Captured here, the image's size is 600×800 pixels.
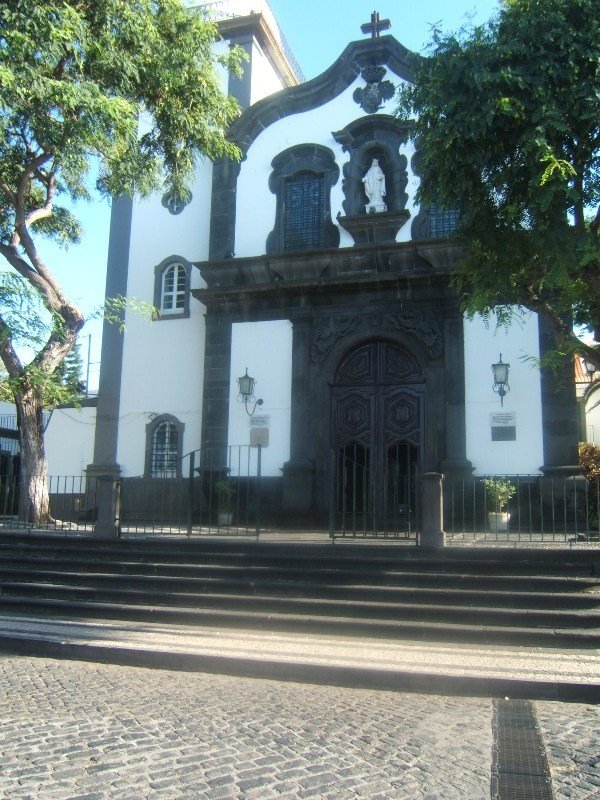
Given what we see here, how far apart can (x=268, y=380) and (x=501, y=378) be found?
458cm

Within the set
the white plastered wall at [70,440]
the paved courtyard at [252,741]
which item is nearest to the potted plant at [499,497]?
the paved courtyard at [252,741]

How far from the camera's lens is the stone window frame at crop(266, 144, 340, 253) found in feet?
53.8

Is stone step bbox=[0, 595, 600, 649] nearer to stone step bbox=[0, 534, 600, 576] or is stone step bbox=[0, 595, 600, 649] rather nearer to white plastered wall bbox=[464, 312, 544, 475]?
stone step bbox=[0, 534, 600, 576]

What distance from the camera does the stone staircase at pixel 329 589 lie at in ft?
26.9

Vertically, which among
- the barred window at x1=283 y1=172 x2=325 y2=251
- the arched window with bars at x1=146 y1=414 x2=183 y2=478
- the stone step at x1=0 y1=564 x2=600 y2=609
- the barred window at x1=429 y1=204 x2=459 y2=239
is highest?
the barred window at x1=283 y1=172 x2=325 y2=251

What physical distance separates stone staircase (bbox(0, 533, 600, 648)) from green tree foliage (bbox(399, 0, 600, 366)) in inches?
107

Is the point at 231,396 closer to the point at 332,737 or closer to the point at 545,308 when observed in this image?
the point at 545,308

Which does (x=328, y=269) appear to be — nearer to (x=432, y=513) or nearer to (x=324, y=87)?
(x=324, y=87)

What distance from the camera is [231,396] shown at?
16.0 m

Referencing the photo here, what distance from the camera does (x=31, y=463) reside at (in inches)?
520

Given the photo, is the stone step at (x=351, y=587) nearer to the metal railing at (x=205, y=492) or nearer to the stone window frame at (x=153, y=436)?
the metal railing at (x=205, y=492)

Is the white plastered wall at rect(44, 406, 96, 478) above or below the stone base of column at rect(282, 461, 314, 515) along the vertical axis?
above

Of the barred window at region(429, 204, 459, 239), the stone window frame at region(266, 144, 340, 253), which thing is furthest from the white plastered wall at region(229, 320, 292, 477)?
the barred window at region(429, 204, 459, 239)

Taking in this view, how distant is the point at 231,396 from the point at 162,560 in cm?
596
